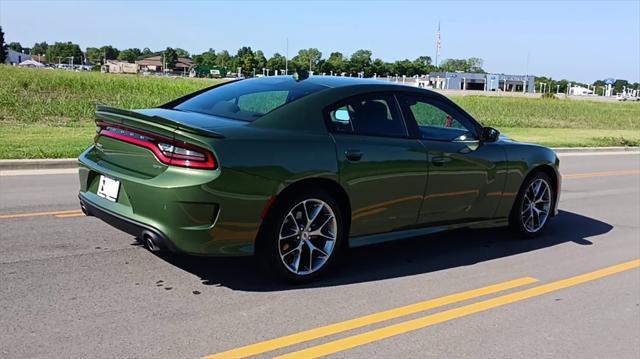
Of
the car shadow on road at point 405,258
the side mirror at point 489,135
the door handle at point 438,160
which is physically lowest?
the car shadow on road at point 405,258

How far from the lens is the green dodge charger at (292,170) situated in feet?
14.2

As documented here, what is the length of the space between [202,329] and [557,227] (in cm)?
535

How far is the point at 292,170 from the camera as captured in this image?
460 centimetres

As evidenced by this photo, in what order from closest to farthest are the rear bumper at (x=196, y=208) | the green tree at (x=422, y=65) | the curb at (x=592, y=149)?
the rear bumper at (x=196, y=208)
the curb at (x=592, y=149)
the green tree at (x=422, y=65)

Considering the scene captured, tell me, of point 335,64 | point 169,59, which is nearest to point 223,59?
point 169,59

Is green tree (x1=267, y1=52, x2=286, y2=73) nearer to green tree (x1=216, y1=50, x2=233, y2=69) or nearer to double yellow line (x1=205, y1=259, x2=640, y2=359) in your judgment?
green tree (x1=216, y1=50, x2=233, y2=69)

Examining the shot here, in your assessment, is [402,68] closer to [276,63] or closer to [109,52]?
[276,63]

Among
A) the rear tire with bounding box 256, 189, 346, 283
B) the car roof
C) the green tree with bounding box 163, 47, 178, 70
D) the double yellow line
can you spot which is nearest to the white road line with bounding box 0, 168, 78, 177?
the car roof

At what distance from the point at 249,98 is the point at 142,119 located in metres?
1.01

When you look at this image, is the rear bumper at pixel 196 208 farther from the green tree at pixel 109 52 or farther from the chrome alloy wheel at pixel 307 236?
the green tree at pixel 109 52

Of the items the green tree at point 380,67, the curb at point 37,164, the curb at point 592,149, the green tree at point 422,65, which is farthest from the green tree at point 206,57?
the curb at point 37,164

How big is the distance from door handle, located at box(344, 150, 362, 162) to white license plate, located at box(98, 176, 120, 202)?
1728 millimetres

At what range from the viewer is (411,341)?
4004 millimetres

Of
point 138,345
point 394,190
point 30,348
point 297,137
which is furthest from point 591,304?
point 30,348
